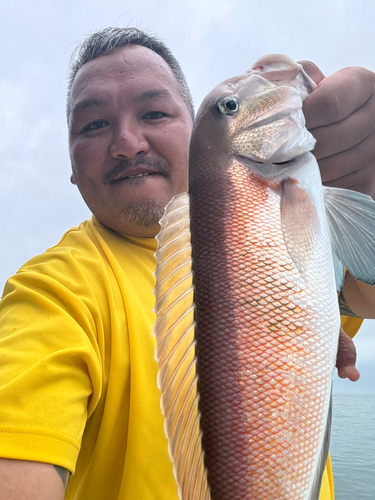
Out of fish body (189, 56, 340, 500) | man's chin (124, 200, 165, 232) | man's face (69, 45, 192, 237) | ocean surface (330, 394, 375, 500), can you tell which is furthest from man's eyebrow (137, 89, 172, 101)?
ocean surface (330, 394, 375, 500)

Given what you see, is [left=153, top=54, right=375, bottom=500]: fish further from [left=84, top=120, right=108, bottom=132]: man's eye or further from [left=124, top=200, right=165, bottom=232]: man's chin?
[left=84, top=120, right=108, bottom=132]: man's eye

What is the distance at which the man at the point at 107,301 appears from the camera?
91 centimetres

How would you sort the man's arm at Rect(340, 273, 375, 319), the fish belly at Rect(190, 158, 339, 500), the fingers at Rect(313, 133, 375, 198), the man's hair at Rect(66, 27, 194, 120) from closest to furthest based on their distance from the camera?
the fish belly at Rect(190, 158, 339, 500)
the fingers at Rect(313, 133, 375, 198)
the man's arm at Rect(340, 273, 375, 319)
the man's hair at Rect(66, 27, 194, 120)

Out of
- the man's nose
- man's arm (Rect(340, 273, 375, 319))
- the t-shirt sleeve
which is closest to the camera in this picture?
the t-shirt sleeve

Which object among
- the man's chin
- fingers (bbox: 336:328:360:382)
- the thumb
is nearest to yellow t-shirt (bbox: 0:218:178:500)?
the man's chin

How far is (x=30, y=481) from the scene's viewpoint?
0.82m

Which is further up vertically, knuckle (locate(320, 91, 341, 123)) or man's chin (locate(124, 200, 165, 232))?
knuckle (locate(320, 91, 341, 123))

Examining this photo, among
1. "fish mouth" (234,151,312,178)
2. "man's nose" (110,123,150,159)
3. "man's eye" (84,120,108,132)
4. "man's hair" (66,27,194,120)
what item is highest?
"man's hair" (66,27,194,120)

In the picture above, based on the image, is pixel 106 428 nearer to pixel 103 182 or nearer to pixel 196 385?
pixel 196 385

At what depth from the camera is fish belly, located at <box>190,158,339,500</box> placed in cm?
72

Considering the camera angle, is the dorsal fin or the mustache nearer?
the dorsal fin

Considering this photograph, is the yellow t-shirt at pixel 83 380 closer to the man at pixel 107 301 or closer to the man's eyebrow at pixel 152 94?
the man at pixel 107 301

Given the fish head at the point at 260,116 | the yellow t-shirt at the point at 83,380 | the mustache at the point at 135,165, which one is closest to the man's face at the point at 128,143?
the mustache at the point at 135,165

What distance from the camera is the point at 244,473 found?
711 millimetres
